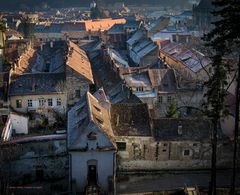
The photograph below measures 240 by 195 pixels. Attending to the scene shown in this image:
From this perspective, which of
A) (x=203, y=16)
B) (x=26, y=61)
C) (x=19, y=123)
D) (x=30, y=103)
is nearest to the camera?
(x=19, y=123)

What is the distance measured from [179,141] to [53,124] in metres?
20.1

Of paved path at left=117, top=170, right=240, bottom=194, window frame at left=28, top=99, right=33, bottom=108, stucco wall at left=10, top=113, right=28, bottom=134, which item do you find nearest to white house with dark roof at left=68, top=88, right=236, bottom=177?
paved path at left=117, top=170, right=240, bottom=194

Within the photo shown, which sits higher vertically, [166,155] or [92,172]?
[166,155]

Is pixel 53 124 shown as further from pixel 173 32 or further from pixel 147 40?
pixel 173 32

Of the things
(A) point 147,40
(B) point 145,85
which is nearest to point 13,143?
(B) point 145,85

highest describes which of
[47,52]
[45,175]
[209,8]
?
[209,8]

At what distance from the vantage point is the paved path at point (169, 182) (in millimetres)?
39522

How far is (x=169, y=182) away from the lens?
40.4 meters

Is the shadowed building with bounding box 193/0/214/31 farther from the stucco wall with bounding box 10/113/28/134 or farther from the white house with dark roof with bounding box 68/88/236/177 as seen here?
the white house with dark roof with bounding box 68/88/236/177

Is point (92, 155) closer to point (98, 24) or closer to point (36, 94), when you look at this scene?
point (36, 94)

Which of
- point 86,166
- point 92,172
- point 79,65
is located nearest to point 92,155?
point 86,166

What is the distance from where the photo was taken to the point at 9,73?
57312 mm

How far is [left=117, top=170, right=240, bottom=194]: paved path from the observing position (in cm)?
3952

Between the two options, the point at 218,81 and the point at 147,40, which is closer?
the point at 218,81
